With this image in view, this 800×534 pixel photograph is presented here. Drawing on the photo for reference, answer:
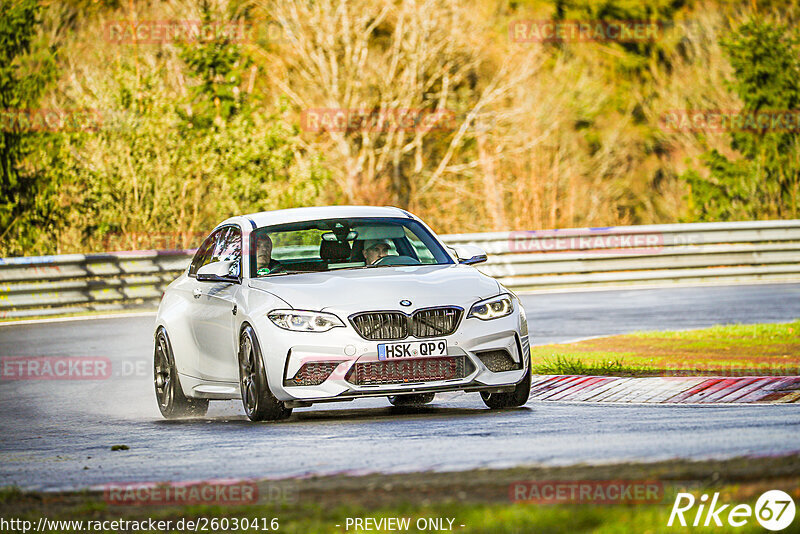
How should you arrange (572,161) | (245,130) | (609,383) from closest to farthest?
1. (609,383)
2. (245,130)
3. (572,161)

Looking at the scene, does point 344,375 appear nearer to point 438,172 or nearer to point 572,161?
point 438,172

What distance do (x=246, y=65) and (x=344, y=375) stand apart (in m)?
22.4

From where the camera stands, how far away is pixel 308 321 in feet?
32.9

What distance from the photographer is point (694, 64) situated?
2125 inches

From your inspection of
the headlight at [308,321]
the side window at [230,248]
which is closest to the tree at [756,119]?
the side window at [230,248]

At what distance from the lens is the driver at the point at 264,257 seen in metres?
11.1

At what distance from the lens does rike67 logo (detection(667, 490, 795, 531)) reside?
5449 millimetres

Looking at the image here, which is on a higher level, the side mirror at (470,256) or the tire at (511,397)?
the side mirror at (470,256)

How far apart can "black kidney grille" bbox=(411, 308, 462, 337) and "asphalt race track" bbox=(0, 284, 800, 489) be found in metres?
0.62

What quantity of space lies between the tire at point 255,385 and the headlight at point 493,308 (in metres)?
1.50

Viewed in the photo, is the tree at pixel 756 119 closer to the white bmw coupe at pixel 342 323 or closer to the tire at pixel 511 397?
the white bmw coupe at pixel 342 323

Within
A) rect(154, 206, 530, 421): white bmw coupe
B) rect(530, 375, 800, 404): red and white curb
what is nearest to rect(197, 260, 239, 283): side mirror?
rect(154, 206, 530, 421): white bmw coupe

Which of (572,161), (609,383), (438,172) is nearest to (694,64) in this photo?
(572,161)

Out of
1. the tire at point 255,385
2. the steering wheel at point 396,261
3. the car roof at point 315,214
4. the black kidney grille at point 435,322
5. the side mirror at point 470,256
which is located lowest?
the tire at point 255,385
